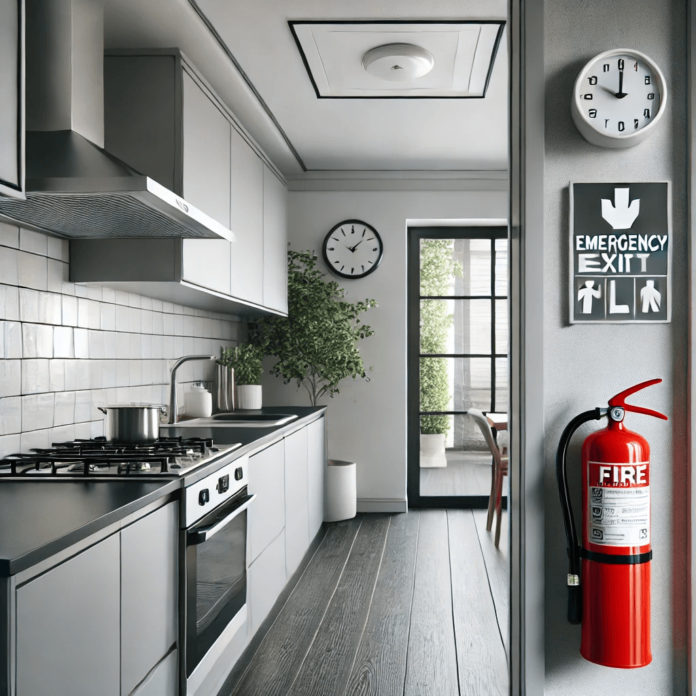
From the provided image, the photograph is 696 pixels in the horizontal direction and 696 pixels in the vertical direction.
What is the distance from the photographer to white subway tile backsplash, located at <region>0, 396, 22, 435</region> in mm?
2172

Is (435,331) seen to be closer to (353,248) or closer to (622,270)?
(353,248)

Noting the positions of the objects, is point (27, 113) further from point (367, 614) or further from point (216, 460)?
point (367, 614)

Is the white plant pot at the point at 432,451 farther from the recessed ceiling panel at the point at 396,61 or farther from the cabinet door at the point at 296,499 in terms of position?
the recessed ceiling panel at the point at 396,61

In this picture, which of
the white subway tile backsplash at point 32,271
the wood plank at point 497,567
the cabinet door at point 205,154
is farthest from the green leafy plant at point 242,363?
the white subway tile backsplash at point 32,271

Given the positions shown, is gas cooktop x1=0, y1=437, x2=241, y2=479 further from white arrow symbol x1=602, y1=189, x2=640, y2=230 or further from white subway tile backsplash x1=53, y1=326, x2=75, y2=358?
white arrow symbol x1=602, y1=189, x2=640, y2=230

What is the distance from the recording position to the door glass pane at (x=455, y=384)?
17.8 ft

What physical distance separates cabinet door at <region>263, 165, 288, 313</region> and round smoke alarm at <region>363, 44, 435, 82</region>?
1.18m

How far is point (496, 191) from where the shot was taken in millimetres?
5168

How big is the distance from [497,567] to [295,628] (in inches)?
53.7

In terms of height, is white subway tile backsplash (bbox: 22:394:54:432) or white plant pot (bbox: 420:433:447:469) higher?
white subway tile backsplash (bbox: 22:394:54:432)

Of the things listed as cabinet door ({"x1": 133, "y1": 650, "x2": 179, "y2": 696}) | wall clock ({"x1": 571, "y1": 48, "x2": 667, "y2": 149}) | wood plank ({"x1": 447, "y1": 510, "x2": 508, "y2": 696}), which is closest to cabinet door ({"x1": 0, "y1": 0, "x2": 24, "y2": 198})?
cabinet door ({"x1": 133, "y1": 650, "x2": 179, "y2": 696})

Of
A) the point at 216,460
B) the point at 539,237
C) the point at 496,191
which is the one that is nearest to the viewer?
the point at 539,237

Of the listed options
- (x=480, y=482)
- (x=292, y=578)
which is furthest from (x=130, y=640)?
(x=480, y=482)

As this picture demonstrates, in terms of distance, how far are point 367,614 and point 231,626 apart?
94cm
